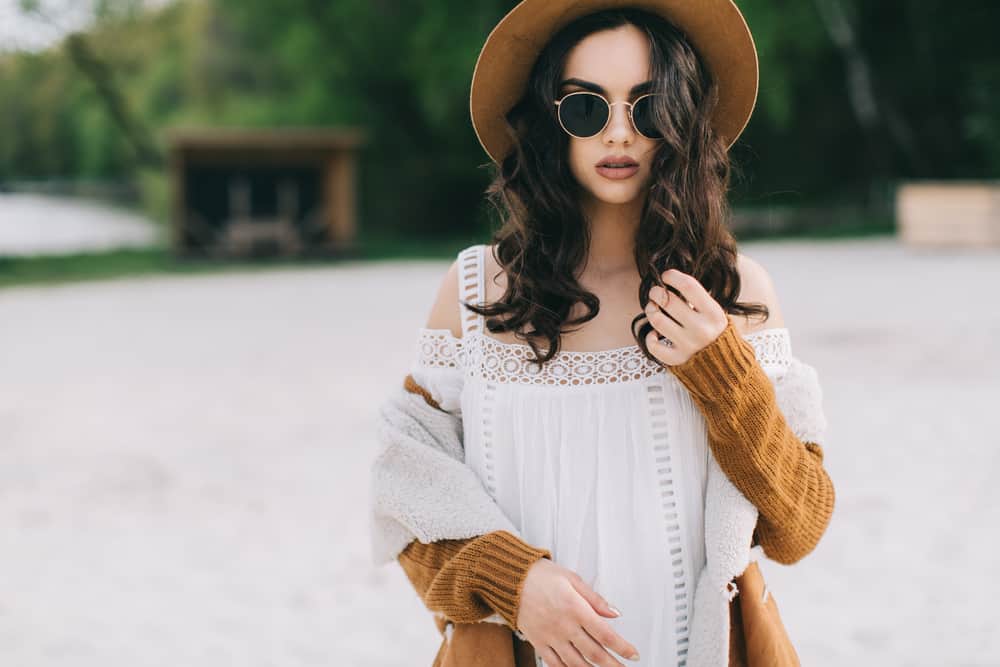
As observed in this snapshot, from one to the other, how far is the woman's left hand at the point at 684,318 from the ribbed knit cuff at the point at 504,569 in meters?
0.30

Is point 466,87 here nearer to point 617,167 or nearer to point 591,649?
point 617,167

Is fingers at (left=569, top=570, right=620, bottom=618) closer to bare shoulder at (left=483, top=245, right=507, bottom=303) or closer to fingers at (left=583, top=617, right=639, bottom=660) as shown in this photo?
fingers at (left=583, top=617, right=639, bottom=660)

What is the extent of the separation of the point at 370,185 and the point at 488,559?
21673 millimetres

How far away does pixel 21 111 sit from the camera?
2466 centimetres

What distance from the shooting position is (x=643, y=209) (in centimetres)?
158

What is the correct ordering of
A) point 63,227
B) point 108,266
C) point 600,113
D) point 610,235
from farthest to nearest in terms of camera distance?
point 63,227 → point 108,266 → point 610,235 → point 600,113

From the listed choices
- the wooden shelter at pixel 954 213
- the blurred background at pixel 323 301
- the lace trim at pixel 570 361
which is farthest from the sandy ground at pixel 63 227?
the lace trim at pixel 570 361

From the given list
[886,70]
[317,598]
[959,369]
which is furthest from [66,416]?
[886,70]

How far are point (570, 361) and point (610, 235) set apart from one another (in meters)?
0.20

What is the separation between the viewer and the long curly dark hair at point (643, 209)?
151cm

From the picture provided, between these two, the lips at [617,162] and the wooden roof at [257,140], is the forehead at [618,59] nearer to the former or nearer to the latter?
the lips at [617,162]

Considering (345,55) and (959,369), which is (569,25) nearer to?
(959,369)

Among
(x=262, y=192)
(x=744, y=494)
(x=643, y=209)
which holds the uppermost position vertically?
(x=643, y=209)

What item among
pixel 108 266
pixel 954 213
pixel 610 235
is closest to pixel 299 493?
pixel 610 235
